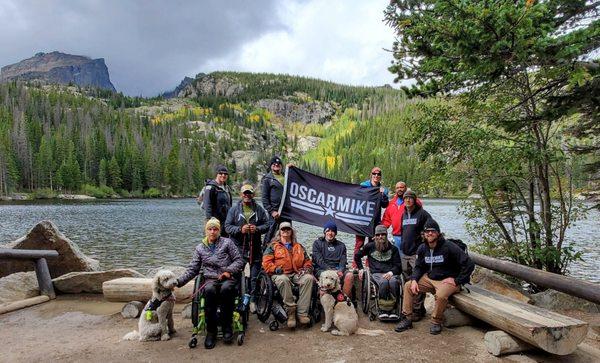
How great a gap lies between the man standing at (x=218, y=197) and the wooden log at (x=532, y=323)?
4.73 m

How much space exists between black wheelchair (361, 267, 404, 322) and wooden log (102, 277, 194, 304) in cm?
364

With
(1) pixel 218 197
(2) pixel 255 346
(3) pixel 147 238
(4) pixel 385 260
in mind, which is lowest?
(3) pixel 147 238

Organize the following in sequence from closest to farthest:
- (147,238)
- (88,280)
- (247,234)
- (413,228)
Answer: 1. (247,234)
2. (413,228)
3. (88,280)
4. (147,238)

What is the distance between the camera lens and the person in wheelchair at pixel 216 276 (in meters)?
6.00

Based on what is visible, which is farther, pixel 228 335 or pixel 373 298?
pixel 373 298

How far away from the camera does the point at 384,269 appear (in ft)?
23.7

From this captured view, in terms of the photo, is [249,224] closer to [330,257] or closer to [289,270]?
[289,270]

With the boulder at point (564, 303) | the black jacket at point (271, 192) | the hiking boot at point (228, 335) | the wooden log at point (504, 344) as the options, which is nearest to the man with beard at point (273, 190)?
the black jacket at point (271, 192)

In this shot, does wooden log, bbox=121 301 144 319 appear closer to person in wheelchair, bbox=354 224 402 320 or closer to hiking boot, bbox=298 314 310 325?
hiking boot, bbox=298 314 310 325

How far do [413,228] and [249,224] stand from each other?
3.17 metres

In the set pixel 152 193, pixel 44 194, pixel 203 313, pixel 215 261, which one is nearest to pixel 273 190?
pixel 215 261

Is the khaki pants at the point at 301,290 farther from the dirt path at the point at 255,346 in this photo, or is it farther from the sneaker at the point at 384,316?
the sneaker at the point at 384,316

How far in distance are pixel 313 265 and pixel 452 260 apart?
2438mm

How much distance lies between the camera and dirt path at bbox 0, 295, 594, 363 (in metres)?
5.47
